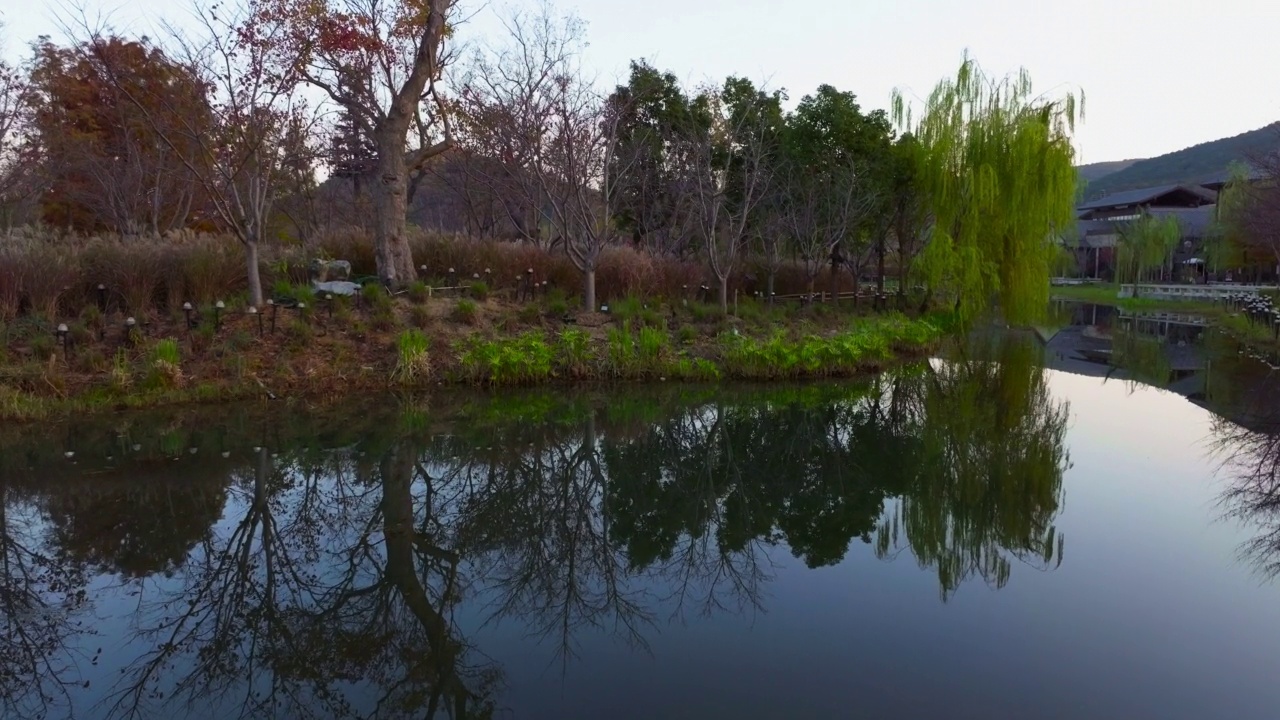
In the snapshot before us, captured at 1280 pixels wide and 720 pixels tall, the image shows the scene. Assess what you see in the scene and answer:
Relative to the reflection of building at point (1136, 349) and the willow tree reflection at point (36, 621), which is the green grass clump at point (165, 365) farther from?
the reflection of building at point (1136, 349)

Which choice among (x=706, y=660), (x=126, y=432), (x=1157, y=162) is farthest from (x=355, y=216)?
(x=1157, y=162)

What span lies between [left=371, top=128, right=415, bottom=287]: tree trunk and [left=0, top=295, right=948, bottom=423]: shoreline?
735 mm

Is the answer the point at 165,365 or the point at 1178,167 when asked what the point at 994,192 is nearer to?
the point at 165,365

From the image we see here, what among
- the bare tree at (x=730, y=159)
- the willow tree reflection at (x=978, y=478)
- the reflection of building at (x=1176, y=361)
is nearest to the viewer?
the willow tree reflection at (x=978, y=478)

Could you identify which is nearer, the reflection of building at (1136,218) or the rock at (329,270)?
the rock at (329,270)

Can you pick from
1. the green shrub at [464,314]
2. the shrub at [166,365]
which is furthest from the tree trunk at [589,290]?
the shrub at [166,365]

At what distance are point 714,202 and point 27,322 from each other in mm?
10226

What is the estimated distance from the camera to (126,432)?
25.7 ft

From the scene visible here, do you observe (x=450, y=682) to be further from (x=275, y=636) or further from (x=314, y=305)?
(x=314, y=305)

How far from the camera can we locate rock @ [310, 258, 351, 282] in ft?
40.3

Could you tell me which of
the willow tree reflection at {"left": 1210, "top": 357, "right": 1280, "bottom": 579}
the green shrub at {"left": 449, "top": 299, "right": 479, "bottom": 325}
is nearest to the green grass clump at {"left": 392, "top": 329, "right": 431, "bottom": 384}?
the green shrub at {"left": 449, "top": 299, "right": 479, "bottom": 325}

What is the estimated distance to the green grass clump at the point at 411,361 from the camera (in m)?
10.5

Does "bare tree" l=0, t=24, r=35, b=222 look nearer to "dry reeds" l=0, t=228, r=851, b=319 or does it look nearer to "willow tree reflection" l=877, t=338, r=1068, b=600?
"dry reeds" l=0, t=228, r=851, b=319

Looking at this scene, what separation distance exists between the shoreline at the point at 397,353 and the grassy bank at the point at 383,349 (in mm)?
19
